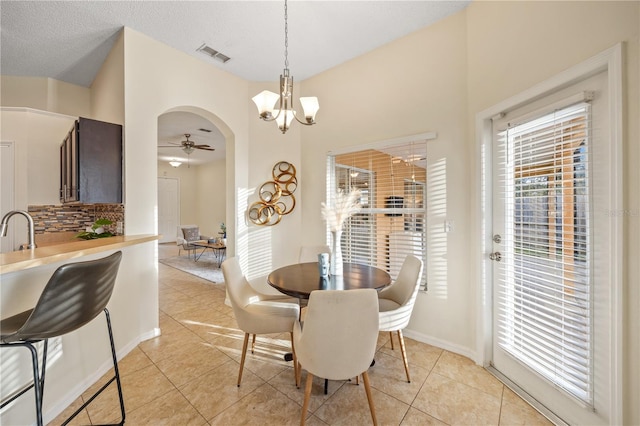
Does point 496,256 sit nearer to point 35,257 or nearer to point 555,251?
point 555,251

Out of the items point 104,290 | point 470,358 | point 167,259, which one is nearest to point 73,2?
point 104,290

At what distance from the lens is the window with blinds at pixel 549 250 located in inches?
58.9

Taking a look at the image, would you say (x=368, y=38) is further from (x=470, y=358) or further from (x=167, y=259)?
(x=167, y=259)

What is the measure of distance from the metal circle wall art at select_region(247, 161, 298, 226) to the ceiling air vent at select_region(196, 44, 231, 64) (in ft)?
4.60

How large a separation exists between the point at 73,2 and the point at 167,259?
5842 millimetres

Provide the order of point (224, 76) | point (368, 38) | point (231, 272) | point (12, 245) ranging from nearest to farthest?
point (231, 272) < point (368, 38) < point (12, 245) < point (224, 76)

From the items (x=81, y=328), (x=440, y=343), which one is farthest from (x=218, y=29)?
(x=440, y=343)

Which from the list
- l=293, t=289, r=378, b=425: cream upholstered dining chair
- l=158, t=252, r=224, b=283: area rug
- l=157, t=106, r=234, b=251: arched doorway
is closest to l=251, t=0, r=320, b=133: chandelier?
l=293, t=289, r=378, b=425: cream upholstered dining chair

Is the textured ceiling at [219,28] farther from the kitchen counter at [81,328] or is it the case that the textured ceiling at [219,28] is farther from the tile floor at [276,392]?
the tile floor at [276,392]

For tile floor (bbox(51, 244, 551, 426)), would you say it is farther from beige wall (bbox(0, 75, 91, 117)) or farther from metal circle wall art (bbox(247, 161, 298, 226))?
beige wall (bbox(0, 75, 91, 117))

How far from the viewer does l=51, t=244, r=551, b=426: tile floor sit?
164 cm

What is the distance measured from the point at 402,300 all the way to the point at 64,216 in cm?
440

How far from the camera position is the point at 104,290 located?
4.65 feet

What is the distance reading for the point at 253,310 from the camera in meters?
2.02
